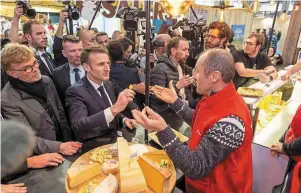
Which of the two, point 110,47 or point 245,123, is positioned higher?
point 110,47

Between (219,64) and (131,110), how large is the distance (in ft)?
2.82

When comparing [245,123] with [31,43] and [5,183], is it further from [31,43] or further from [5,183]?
[31,43]

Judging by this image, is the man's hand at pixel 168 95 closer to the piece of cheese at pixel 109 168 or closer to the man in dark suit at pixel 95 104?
the man in dark suit at pixel 95 104

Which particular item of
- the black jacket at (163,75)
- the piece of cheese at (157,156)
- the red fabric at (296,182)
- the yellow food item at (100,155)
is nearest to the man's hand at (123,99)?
the yellow food item at (100,155)

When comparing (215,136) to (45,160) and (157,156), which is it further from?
(45,160)

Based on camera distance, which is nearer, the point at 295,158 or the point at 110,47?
the point at 295,158

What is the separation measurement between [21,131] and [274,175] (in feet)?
6.71

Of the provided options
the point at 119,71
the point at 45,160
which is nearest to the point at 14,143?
the point at 45,160

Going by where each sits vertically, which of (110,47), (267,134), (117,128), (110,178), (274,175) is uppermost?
(110,47)

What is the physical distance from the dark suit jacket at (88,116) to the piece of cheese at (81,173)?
352 millimetres

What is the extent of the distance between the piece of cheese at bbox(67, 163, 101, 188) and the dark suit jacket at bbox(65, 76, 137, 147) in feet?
1.15

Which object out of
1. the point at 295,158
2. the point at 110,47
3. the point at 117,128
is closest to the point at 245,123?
the point at 295,158

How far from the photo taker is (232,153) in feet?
3.92

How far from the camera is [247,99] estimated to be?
1952 millimetres
